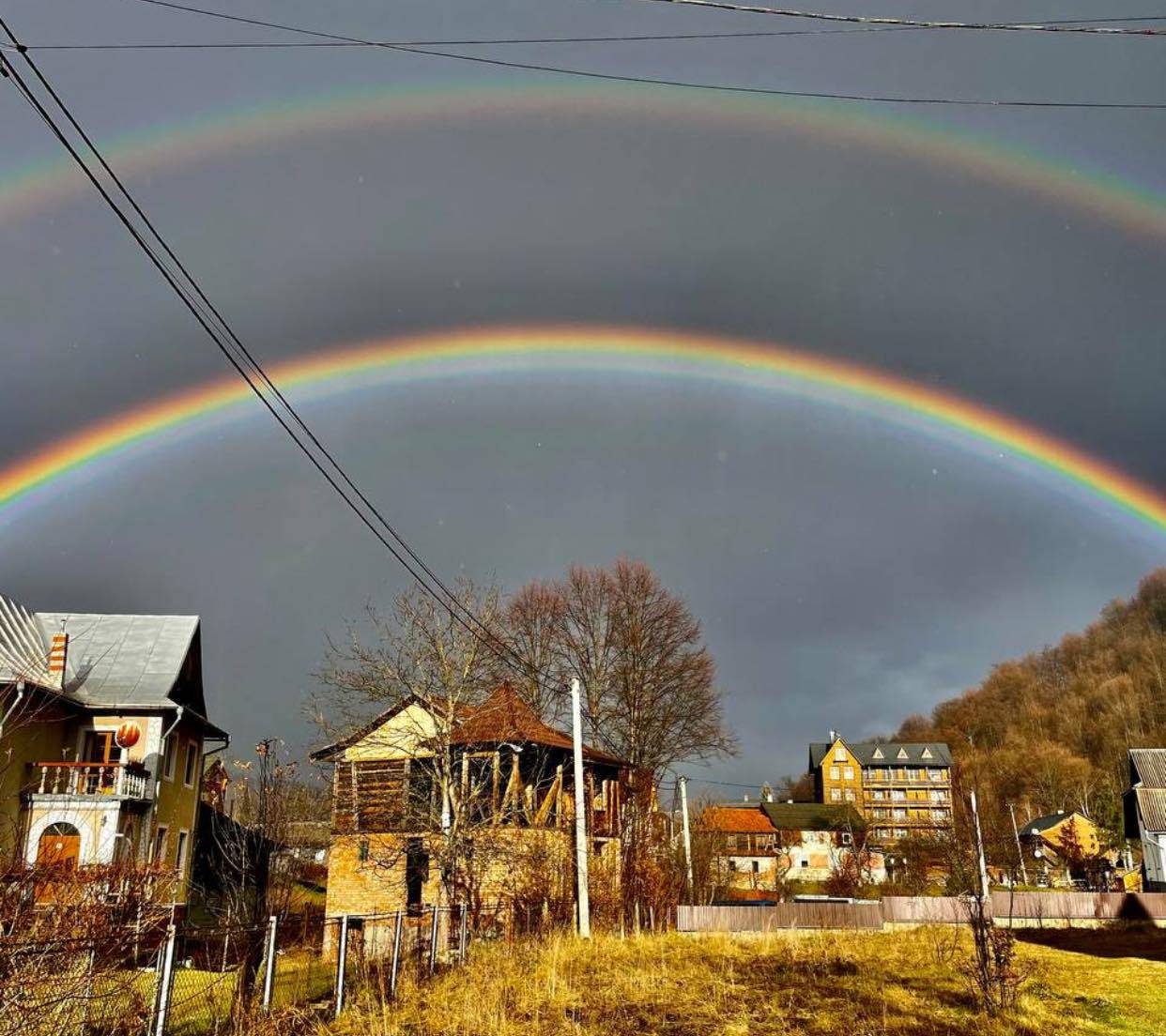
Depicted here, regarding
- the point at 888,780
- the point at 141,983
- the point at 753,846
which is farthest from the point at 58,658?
the point at 888,780

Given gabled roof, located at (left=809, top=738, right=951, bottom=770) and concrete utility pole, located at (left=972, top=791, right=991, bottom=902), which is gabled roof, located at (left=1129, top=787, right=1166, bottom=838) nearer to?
concrete utility pole, located at (left=972, top=791, right=991, bottom=902)

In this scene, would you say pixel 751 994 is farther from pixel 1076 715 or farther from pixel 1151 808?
pixel 1076 715

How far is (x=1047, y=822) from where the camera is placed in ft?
270

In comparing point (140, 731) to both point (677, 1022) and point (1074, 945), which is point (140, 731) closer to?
point (677, 1022)

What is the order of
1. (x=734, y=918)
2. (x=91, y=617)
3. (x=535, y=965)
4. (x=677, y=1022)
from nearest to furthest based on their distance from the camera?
(x=677, y=1022) < (x=535, y=965) < (x=734, y=918) < (x=91, y=617)

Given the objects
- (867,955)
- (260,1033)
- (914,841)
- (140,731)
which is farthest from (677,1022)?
(914,841)

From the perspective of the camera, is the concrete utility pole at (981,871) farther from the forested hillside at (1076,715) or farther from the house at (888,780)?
the house at (888,780)

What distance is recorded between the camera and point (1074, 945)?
2305 cm

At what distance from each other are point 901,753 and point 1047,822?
2286cm

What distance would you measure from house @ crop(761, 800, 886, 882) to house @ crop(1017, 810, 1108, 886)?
13.5 m

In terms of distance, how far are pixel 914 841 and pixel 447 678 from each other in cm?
4038

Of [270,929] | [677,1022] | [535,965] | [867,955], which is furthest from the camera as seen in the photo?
[867,955]

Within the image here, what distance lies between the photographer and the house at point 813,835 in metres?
81.9

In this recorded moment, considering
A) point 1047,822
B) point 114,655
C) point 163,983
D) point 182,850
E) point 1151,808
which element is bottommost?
point 163,983
